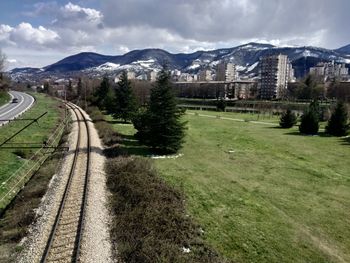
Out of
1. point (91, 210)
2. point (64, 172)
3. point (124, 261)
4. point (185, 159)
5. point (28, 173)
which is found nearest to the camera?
point (124, 261)

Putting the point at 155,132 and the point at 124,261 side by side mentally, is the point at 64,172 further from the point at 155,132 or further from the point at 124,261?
the point at 124,261

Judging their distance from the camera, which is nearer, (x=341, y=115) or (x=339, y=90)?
(x=341, y=115)

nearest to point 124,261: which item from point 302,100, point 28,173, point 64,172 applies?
point 64,172

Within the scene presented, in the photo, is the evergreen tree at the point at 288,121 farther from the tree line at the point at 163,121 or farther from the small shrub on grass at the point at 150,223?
the small shrub on grass at the point at 150,223

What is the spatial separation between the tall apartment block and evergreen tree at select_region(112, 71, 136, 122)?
11189cm

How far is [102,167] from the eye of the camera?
91.7 ft

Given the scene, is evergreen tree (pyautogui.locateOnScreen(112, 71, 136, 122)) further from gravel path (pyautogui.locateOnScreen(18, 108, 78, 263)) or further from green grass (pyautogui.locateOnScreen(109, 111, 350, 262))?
gravel path (pyautogui.locateOnScreen(18, 108, 78, 263))

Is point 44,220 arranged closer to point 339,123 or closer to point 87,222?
point 87,222

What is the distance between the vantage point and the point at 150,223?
1681 centimetres

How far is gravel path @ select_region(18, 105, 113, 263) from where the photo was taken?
1412 centimetres

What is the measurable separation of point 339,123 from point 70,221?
140 feet

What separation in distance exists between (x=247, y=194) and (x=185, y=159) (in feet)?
35.1

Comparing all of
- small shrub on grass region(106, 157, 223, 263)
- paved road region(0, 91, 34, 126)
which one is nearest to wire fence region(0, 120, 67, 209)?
small shrub on grass region(106, 157, 223, 263)

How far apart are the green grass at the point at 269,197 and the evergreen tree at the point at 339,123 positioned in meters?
10.5
